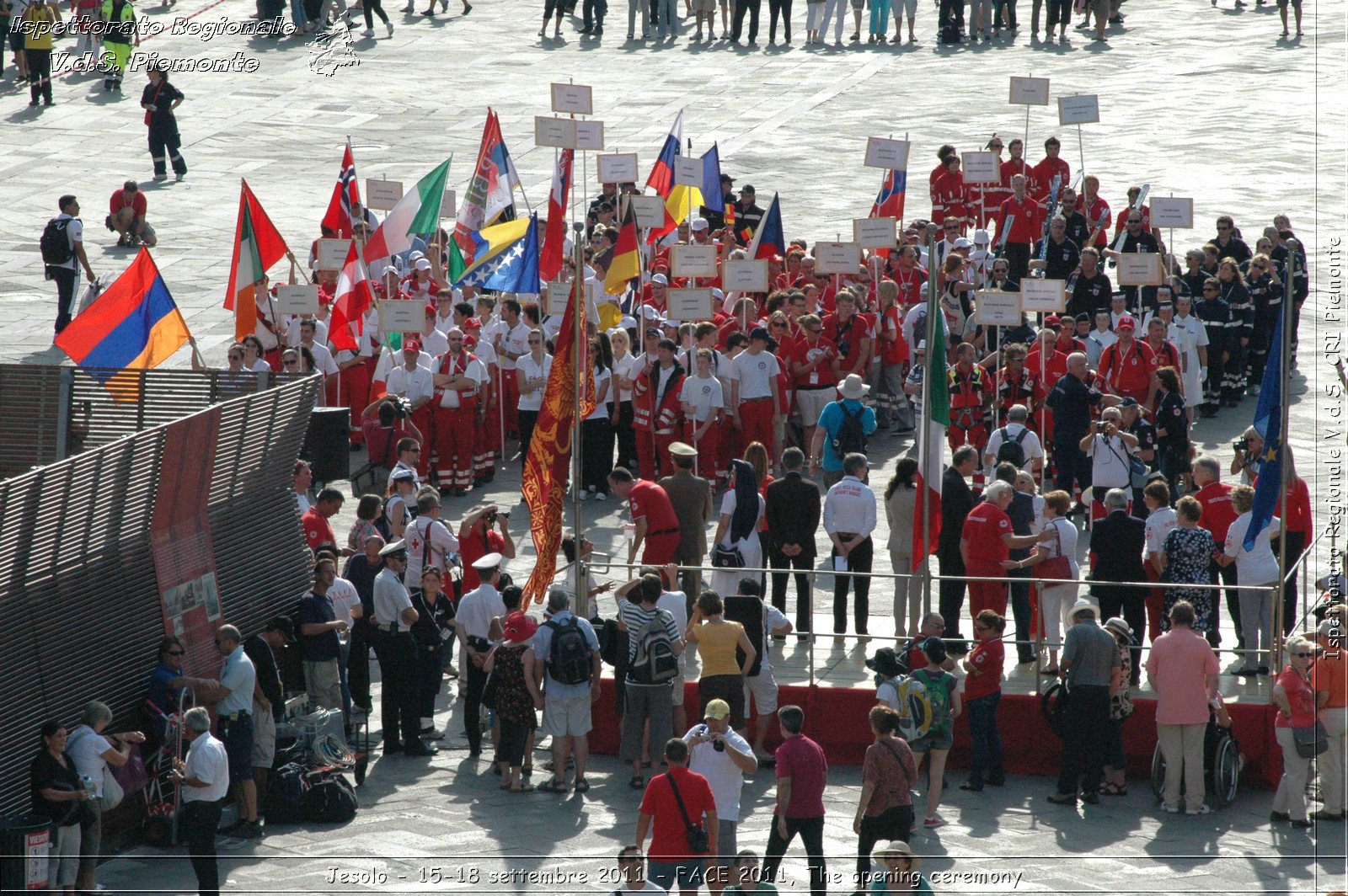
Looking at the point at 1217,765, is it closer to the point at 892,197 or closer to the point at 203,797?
the point at 203,797

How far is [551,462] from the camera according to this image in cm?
1442

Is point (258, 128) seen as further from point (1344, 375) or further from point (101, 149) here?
point (1344, 375)

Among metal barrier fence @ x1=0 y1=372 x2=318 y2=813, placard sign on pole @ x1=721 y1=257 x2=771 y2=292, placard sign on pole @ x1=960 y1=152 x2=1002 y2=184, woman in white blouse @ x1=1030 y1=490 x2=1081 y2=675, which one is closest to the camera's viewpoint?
metal barrier fence @ x1=0 y1=372 x2=318 y2=813

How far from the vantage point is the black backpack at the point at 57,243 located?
24.0 metres

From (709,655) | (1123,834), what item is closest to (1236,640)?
(1123,834)

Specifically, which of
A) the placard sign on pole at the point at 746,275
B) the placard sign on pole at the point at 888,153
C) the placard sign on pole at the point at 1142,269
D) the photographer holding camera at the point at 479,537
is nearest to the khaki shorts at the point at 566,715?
the photographer holding camera at the point at 479,537

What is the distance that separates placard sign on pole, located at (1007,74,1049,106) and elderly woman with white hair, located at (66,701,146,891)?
15.9 m

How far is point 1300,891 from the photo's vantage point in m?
11.2

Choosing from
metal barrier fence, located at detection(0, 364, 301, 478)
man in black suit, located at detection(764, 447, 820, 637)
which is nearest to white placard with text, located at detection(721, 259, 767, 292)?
man in black suit, located at detection(764, 447, 820, 637)

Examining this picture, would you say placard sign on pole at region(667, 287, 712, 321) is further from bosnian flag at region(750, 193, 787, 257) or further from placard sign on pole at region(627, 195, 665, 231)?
bosnian flag at region(750, 193, 787, 257)

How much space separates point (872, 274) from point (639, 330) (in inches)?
115

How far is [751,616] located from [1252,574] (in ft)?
12.2

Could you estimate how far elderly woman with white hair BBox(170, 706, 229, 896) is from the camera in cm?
1130

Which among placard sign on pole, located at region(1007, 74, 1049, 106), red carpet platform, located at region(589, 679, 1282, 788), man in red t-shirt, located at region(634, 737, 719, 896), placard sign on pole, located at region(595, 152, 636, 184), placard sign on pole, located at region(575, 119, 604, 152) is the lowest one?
red carpet platform, located at region(589, 679, 1282, 788)
